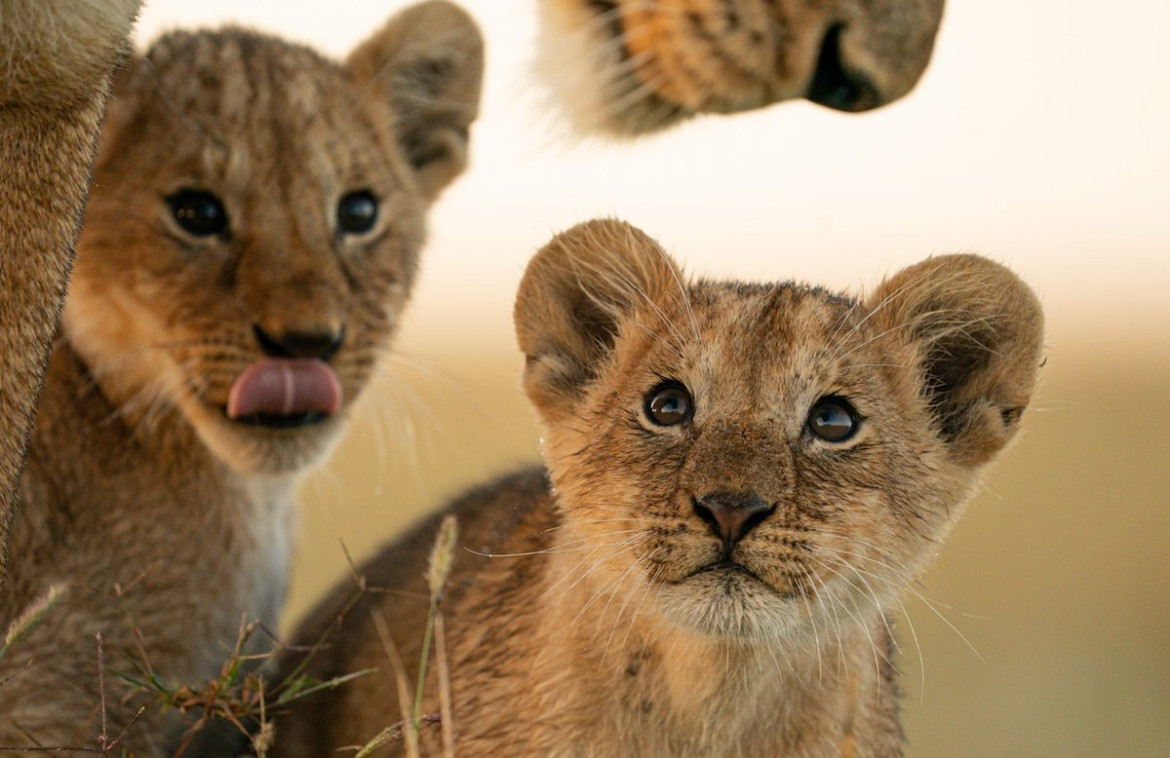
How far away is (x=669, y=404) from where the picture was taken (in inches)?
152

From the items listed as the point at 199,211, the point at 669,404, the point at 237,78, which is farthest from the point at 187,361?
the point at 669,404

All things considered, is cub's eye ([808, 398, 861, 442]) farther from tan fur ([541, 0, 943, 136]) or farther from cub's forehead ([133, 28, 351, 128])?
cub's forehead ([133, 28, 351, 128])

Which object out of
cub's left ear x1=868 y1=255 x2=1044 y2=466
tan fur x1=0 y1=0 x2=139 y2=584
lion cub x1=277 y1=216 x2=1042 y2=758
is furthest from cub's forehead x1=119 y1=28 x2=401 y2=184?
cub's left ear x1=868 y1=255 x2=1044 y2=466

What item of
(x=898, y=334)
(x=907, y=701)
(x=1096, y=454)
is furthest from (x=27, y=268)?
(x=1096, y=454)

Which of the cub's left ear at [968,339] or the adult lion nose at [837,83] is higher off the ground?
the adult lion nose at [837,83]

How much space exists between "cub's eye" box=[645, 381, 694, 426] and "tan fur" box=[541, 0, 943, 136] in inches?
33.4

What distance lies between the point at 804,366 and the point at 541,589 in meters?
0.99

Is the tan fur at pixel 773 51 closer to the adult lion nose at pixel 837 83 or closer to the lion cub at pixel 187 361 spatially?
the adult lion nose at pixel 837 83

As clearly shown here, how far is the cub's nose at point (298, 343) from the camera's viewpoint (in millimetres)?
4728

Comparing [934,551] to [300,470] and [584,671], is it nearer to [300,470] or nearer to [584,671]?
[584,671]

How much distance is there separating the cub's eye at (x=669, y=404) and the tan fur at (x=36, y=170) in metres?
1.44

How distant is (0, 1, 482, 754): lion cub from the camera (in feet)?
15.6

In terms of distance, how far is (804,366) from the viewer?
150 inches

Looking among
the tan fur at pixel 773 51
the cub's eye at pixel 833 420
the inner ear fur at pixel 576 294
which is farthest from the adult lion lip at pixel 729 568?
the tan fur at pixel 773 51
